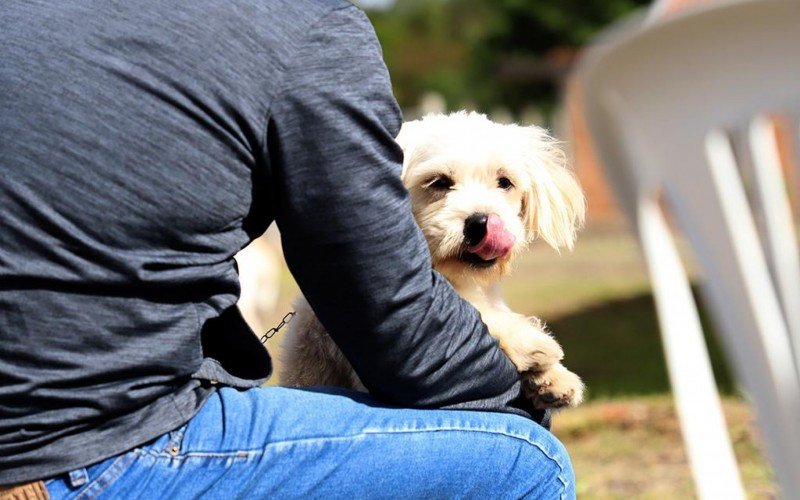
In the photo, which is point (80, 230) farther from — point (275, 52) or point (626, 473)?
point (626, 473)

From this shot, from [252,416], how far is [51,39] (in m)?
0.66

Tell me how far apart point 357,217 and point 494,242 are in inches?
28.5

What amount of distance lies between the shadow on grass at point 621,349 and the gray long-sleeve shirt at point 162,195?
4.86 m

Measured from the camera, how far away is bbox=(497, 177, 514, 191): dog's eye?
7.97ft

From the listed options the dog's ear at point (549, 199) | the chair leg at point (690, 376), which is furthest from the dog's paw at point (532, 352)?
the chair leg at point (690, 376)

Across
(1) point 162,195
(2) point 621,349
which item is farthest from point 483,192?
(2) point 621,349

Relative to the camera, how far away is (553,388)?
1.90 metres

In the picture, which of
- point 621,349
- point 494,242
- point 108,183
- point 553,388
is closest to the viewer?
point 108,183

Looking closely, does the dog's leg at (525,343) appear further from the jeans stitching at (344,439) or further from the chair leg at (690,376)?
the chair leg at (690,376)

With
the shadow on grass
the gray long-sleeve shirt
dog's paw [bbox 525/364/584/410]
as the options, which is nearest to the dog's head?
dog's paw [bbox 525/364/584/410]

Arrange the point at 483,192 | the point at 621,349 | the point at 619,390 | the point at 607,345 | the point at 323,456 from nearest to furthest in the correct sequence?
the point at 323,456, the point at 483,192, the point at 619,390, the point at 621,349, the point at 607,345

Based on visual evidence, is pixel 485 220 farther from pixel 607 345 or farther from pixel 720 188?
pixel 607 345

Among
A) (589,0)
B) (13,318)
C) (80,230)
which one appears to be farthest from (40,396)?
(589,0)

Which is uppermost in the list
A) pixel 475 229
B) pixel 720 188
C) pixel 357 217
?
pixel 357 217
